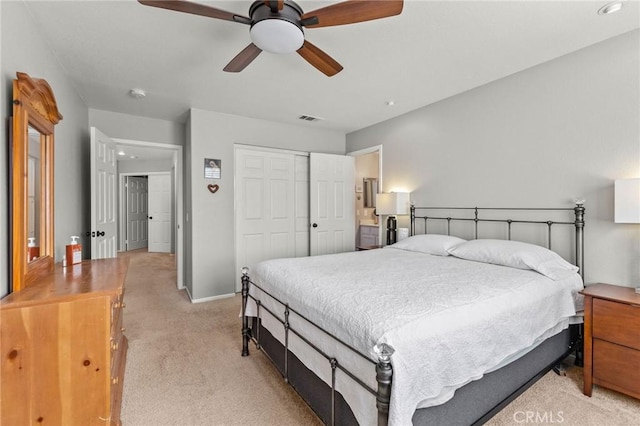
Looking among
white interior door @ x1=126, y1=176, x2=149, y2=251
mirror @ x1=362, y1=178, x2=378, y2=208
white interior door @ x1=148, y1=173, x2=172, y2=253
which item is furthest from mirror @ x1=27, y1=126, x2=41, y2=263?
white interior door @ x1=126, y1=176, x2=149, y2=251

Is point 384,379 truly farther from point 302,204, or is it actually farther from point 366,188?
point 366,188

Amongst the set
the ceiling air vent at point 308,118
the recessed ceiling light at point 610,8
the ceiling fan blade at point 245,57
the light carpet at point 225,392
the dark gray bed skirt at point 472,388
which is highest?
the ceiling air vent at point 308,118

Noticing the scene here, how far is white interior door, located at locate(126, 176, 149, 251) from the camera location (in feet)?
27.8

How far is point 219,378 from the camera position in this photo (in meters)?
2.33

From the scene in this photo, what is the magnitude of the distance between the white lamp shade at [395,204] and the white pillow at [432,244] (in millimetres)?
589

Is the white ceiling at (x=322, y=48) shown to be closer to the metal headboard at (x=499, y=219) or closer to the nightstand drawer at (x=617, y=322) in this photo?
the metal headboard at (x=499, y=219)

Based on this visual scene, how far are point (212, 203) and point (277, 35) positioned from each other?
284 centimetres

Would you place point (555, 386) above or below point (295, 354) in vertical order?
below

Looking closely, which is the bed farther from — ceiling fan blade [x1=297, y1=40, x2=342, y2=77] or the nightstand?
ceiling fan blade [x1=297, y1=40, x2=342, y2=77]

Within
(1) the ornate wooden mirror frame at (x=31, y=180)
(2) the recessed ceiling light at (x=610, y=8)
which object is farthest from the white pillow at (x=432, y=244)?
(1) the ornate wooden mirror frame at (x=31, y=180)

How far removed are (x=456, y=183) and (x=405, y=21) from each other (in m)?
2.05

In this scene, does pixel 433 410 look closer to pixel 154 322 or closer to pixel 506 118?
pixel 506 118

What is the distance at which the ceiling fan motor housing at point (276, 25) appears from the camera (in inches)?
70.3

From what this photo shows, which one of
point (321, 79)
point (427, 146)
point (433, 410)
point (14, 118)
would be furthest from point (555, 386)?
point (14, 118)
